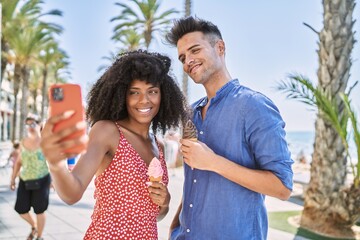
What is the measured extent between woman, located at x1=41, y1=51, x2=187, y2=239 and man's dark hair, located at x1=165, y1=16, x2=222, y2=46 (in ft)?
0.57

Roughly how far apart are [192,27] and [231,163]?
847 mm

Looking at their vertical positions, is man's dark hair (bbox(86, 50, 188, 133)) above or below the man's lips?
below

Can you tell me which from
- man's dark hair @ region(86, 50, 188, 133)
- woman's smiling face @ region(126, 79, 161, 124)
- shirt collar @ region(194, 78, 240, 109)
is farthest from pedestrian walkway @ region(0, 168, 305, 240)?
shirt collar @ region(194, 78, 240, 109)

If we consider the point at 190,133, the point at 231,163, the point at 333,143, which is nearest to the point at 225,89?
the point at 190,133

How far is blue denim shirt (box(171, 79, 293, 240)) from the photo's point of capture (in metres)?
2.00

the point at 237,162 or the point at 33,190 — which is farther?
the point at 33,190

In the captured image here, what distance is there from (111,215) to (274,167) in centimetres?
81

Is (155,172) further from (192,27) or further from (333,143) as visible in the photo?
(333,143)

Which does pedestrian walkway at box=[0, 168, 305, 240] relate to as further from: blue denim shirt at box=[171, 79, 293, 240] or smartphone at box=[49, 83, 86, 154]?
smartphone at box=[49, 83, 86, 154]

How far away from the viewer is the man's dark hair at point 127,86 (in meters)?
2.29

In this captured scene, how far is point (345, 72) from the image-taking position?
26.0 feet

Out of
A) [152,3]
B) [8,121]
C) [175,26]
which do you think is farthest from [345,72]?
[8,121]

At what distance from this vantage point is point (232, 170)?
1.97m

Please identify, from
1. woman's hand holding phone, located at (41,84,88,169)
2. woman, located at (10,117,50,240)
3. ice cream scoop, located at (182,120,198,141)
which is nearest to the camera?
woman's hand holding phone, located at (41,84,88,169)
